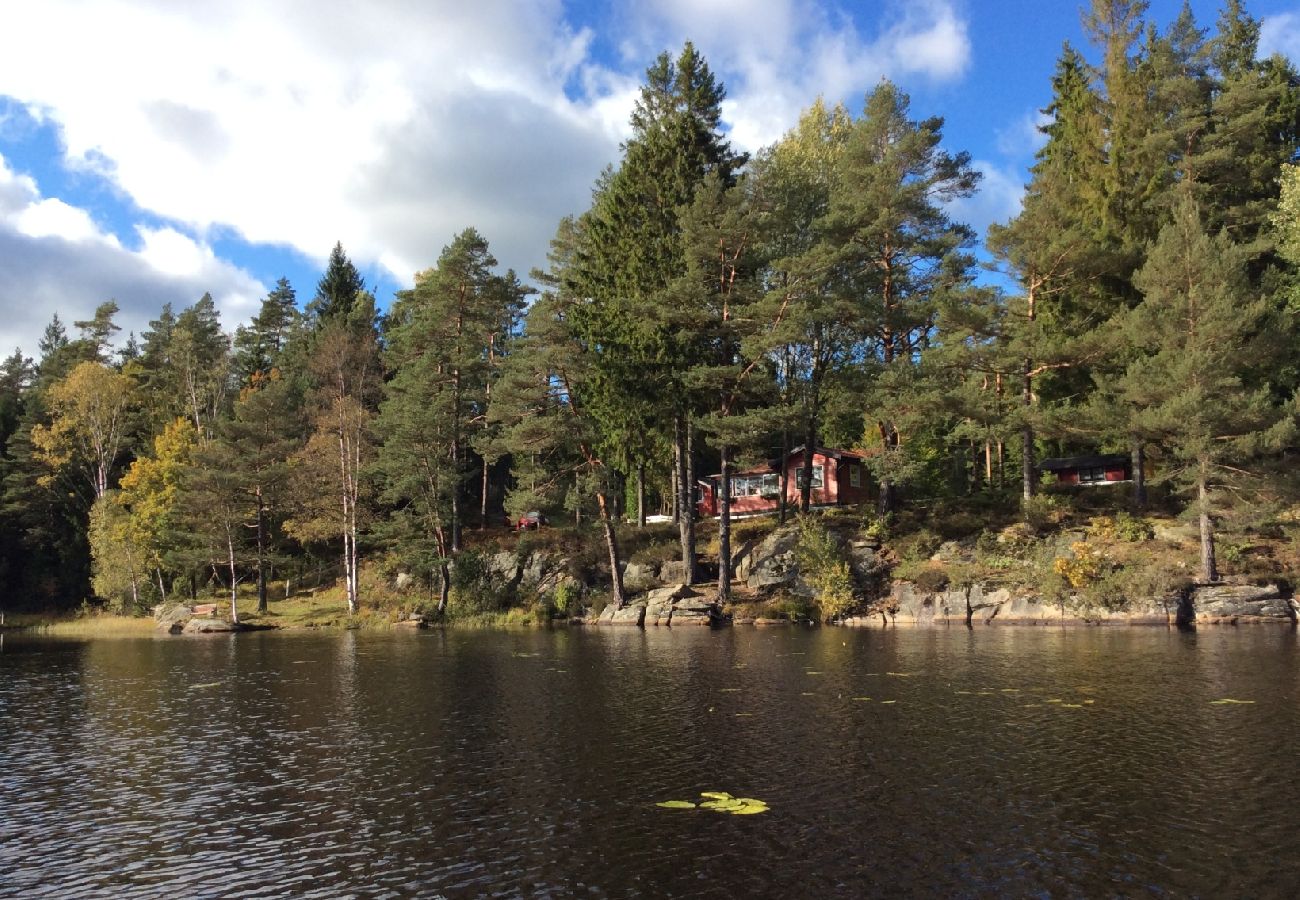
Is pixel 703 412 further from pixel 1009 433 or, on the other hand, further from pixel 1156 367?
pixel 1156 367

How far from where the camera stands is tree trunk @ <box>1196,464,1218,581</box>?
119ft

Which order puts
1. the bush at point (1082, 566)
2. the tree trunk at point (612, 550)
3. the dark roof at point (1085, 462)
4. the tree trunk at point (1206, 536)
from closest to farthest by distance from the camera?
1. the tree trunk at point (1206, 536)
2. the bush at point (1082, 566)
3. the tree trunk at point (612, 550)
4. the dark roof at point (1085, 462)

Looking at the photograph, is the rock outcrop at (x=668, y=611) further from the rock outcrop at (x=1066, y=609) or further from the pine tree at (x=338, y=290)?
the pine tree at (x=338, y=290)

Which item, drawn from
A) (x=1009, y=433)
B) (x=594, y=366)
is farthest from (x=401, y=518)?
(x=1009, y=433)

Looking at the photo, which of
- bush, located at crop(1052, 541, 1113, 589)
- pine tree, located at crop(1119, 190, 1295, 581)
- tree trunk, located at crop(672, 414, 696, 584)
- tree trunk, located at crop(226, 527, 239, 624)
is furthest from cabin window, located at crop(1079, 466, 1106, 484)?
tree trunk, located at crop(226, 527, 239, 624)

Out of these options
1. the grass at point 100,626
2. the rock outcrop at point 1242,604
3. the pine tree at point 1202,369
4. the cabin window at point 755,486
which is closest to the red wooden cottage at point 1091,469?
the pine tree at point 1202,369

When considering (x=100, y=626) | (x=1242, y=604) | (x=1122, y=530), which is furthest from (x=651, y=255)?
(x=100, y=626)

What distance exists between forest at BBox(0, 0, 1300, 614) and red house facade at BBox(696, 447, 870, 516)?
1958mm

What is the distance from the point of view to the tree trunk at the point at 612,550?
46.6 meters

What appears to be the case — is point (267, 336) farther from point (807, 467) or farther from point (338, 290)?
point (807, 467)

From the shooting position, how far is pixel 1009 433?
4231 cm

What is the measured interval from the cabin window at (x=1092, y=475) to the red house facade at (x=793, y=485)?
47.3 feet

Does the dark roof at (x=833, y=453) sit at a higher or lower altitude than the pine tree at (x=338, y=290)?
lower

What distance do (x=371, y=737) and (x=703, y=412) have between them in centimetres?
3168
